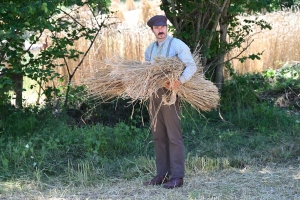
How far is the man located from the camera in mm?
5180

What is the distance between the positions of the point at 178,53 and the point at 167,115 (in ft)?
1.97

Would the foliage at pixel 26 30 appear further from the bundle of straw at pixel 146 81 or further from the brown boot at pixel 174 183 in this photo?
the brown boot at pixel 174 183

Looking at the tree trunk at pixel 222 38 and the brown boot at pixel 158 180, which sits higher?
the tree trunk at pixel 222 38

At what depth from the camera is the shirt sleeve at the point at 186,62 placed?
16.6ft

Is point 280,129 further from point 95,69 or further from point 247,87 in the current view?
point 95,69

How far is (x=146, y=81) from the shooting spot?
16.5ft

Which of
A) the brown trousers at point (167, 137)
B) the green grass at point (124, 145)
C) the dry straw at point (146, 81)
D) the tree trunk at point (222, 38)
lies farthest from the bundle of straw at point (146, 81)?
the tree trunk at point (222, 38)

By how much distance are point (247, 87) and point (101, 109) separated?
254cm

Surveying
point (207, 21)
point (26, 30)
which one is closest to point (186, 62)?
point (26, 30)

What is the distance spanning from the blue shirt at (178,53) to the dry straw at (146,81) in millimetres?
54

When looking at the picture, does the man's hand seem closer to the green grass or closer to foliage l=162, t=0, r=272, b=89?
the green grass

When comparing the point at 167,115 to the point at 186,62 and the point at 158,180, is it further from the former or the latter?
the point at 158,180

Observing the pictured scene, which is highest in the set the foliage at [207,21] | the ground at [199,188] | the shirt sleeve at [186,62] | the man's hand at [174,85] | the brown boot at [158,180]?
the foliage at [207,21]

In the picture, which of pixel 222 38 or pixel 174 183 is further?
pixel 222 38
